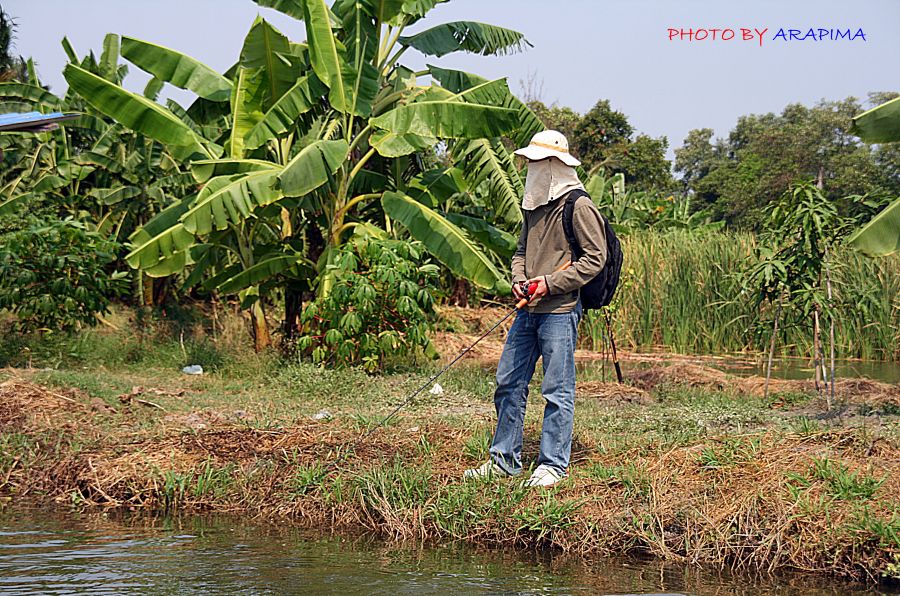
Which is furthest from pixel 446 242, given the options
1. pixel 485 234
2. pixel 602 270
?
pixel 602 270

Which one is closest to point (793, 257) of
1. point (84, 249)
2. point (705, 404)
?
point (705, 404)

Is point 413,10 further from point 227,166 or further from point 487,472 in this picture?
point 487,472

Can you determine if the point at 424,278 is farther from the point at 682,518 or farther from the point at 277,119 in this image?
the point at 682,518

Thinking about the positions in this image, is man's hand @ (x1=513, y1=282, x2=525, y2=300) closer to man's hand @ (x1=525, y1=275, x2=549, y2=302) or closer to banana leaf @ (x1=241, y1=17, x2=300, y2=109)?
man's hand @ (x1=525, y1=275, x2=549, y2=302)

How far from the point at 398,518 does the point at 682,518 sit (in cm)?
158

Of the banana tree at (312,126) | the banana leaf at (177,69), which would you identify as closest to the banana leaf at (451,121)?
the banana tree at (312,126)

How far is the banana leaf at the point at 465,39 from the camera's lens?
482 inches

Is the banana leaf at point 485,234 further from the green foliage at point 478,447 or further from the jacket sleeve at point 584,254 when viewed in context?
the jacket sleeve at point 584,254

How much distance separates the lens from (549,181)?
5.94 meters

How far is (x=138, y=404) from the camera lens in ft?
28.2

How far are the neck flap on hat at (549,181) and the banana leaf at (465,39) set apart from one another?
669 cm

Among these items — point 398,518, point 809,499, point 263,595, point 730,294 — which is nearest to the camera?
point 263,595

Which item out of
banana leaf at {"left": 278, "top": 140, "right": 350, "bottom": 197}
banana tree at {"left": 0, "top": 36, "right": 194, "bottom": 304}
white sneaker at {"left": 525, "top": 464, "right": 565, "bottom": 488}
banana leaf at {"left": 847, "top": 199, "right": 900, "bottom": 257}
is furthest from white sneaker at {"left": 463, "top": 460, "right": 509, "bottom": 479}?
banana tree at {"left": 0, "top": 36, "right": 194, "bottom": 304}

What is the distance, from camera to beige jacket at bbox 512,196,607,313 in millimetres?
5742
